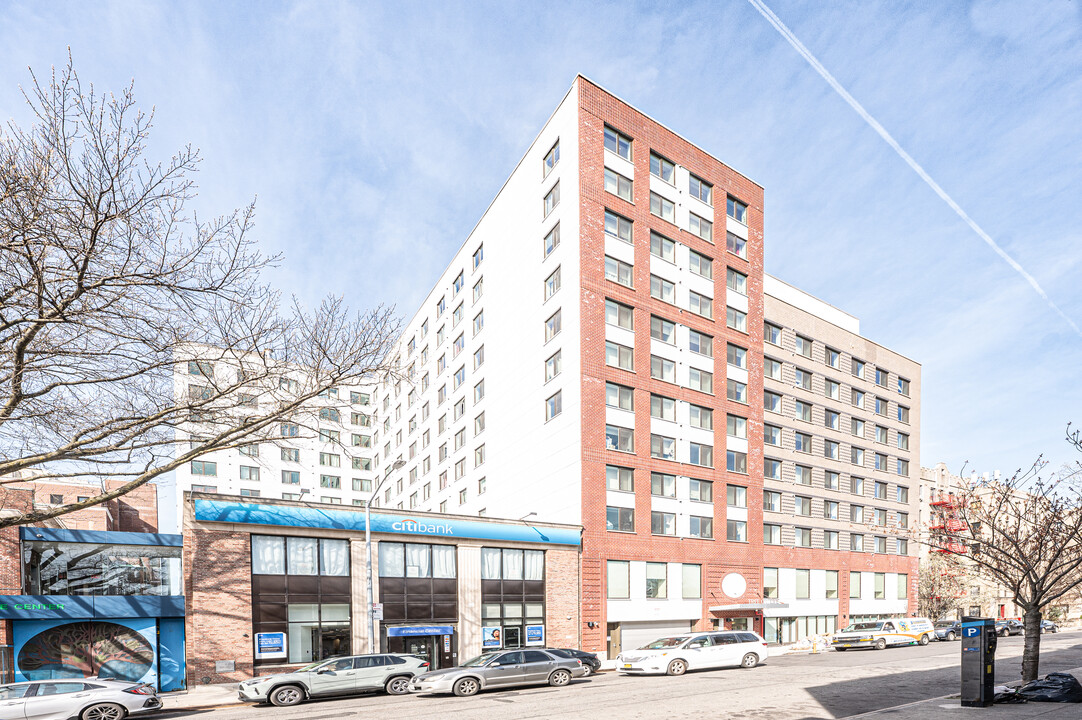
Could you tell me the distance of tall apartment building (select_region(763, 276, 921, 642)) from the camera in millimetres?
52125

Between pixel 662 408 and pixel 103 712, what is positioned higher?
pixel 662 408

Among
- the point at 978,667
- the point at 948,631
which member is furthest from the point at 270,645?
the point at 948,631

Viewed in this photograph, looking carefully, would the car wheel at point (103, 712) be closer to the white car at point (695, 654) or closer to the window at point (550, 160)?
the white car at point (695, 654)

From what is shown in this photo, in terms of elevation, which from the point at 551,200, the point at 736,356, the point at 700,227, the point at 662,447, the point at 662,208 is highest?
the point at 551,200

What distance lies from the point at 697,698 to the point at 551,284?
2837 cm

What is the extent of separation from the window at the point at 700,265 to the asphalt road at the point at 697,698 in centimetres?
2518

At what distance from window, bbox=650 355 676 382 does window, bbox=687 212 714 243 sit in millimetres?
9183

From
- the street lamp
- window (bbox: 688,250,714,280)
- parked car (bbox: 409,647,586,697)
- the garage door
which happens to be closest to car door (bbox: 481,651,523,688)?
parked car (bbox: 409,647,586,697)

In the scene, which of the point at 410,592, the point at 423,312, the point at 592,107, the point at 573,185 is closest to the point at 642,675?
the point at 410,592

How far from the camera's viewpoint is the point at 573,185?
43219 millimetres

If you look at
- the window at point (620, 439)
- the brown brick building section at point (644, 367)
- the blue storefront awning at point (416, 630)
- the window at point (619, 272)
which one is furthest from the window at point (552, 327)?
the blue storefront awning at point (416, 630)

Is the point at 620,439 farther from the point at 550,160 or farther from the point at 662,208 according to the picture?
the point at 550,160

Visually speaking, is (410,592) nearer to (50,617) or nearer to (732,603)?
(50,617)

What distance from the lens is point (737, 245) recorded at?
1999 inches
